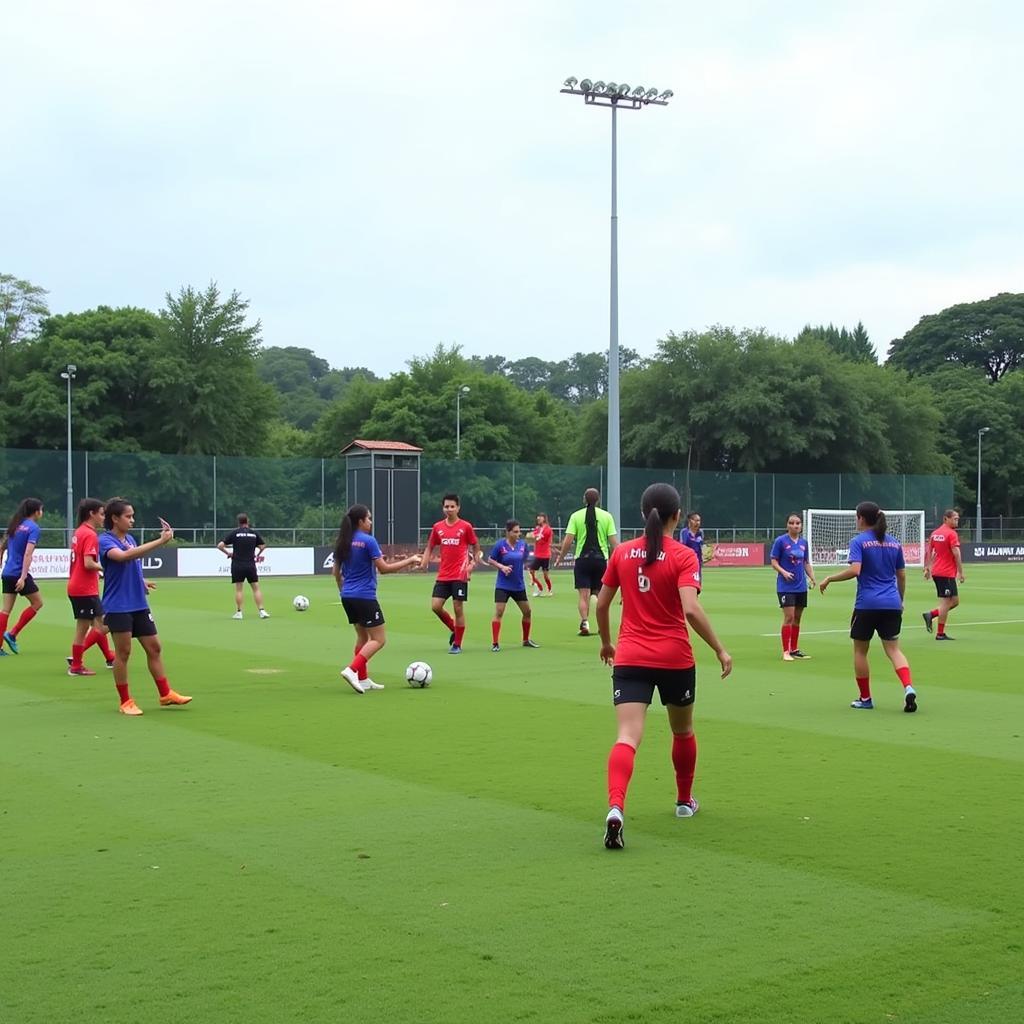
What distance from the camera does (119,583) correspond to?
1232 cm

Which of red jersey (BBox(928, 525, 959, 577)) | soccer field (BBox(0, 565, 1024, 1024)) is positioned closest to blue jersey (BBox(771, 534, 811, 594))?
soccer field (BBox(0, 565, 1024, 1024))

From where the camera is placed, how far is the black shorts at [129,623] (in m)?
12.2

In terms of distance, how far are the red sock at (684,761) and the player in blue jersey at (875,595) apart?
16.0 feet

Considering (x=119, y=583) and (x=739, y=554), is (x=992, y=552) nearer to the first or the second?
(x=739, y=554)

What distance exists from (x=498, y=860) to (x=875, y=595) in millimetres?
6606

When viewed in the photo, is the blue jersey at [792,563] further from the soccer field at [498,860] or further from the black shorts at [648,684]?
the black shorts at [648,684]

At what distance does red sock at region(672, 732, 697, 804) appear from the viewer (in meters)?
8.02

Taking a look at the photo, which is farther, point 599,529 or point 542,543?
point 542,543

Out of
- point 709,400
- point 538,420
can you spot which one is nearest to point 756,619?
point 709,400

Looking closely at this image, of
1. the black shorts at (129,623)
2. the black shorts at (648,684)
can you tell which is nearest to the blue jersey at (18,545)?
the black shorts at (129,623)

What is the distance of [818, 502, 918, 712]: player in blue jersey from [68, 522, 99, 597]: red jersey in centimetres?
786

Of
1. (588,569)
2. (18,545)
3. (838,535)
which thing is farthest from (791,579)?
(838,535)

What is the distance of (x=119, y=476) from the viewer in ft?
154

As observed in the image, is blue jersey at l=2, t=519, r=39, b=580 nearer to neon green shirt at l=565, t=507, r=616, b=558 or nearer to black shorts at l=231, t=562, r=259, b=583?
black shorts at l=231, t=562, r=259, b=583
